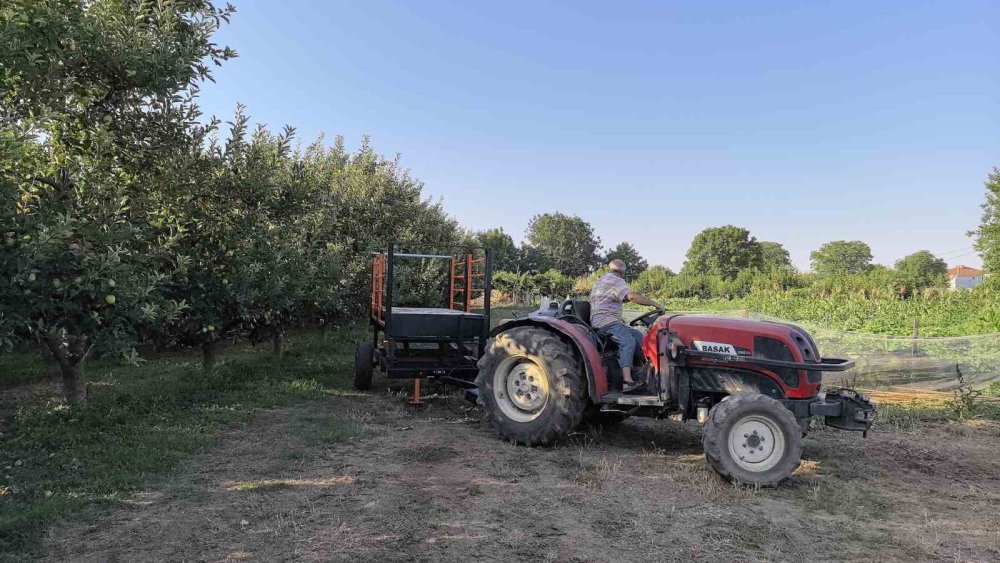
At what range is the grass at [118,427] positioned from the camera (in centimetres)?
398

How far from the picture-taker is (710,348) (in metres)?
5.16

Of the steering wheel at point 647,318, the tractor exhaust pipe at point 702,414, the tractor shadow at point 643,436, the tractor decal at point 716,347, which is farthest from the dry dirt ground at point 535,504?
the steering wheel at point 647,318

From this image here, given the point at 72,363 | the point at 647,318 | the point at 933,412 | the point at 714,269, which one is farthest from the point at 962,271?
the point at 72,363

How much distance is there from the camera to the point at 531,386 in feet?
19.2

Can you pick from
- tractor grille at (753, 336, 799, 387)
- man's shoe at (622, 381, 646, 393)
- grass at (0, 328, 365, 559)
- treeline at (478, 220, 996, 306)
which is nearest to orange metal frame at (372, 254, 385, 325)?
grass at (0, 328, 365, 559)

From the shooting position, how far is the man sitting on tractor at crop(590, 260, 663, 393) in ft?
18.4

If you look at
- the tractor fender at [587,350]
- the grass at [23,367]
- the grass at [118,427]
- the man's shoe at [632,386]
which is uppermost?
the tractor fender at [587,350]

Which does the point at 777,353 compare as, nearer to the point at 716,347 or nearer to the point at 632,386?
the point at 716,347

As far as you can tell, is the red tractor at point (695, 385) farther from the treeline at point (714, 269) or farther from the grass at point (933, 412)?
the treeline at point (714, 269)

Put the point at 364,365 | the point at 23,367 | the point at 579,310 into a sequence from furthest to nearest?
the point at 23,367, the point at 364,365, the point at 579,310

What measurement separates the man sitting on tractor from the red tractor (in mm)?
132

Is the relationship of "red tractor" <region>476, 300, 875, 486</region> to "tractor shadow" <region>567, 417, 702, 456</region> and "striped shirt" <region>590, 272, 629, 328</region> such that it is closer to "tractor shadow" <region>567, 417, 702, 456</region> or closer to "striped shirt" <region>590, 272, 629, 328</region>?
"striped shirt" <region>590, 272, 629, 328</region>

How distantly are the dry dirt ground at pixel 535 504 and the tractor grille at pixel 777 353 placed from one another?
826 millimetres

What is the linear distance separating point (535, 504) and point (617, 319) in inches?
86.4
